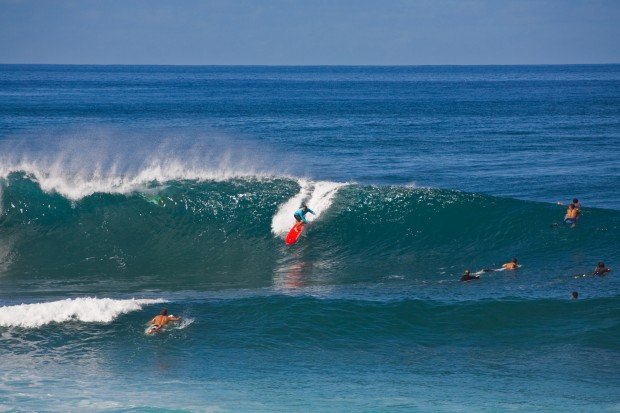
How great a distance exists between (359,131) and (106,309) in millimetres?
43617

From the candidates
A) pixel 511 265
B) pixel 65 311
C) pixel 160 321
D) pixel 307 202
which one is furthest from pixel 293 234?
pixel 65 311

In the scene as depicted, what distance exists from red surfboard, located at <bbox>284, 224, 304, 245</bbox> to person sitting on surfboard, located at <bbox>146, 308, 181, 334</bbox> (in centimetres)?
814

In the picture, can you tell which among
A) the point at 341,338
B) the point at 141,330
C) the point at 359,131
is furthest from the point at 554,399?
the point at 359,131

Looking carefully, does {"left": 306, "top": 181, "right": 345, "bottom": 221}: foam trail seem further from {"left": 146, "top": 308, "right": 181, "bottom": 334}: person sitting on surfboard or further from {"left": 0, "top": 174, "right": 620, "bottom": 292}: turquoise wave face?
{"left": 146, "top": 308, "right": 181, "bottom": 334}: person sitting on surfboard

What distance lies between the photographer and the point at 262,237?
1079 inches

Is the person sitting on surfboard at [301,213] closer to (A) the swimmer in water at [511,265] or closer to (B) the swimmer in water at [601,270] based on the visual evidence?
(A) the swimmer in water at [511,265]

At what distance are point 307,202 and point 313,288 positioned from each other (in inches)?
282

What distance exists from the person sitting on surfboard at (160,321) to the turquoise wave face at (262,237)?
151 inches

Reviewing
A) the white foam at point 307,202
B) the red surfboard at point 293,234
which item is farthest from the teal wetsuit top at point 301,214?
the white foam at point 307,202

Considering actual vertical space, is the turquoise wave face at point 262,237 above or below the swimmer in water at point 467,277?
above

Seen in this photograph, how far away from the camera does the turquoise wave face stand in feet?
79.2

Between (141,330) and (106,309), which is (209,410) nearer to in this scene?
(141,330)

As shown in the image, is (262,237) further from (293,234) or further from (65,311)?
(65,311)

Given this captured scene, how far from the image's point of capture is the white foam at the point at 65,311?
19.3 metres
